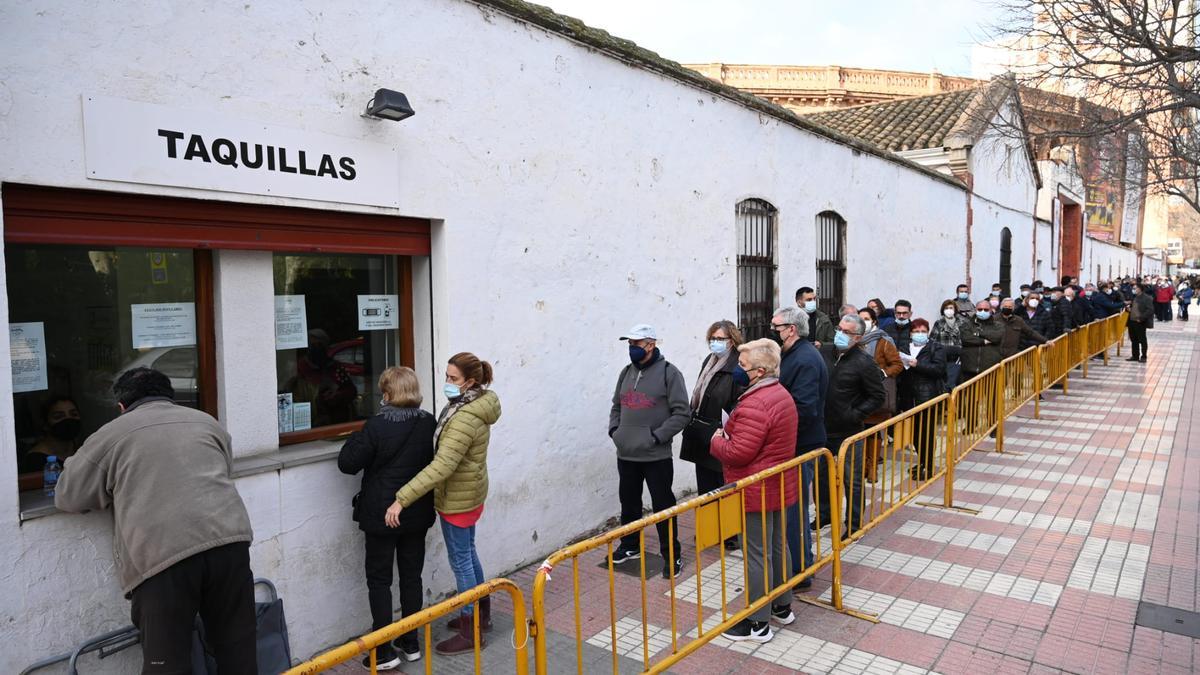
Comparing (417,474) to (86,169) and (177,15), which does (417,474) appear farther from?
(177,15)

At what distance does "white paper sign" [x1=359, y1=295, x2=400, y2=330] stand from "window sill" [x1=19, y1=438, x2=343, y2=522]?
0.75 metres

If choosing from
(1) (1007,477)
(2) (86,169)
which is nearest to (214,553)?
(2) (86,169)

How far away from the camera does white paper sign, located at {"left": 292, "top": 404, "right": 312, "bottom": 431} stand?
443cm

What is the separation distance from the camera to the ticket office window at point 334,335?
4363 millimetres

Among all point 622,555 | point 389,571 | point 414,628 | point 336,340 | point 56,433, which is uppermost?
point 336,340

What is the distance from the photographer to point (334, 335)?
15.2 ft

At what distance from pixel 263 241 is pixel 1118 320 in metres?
20.6

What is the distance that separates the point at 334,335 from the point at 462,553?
5.07 ft

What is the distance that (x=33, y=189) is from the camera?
3193 mm

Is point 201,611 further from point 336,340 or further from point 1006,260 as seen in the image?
point 1006,260

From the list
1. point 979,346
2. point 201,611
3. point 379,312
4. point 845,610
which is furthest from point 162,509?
point 979,346

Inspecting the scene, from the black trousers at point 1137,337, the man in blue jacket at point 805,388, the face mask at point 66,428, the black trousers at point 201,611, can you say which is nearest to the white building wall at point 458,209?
the face mask at point 66,428

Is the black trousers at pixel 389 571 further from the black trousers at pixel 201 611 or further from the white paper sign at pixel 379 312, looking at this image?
the white paper sign at pixel 379 312

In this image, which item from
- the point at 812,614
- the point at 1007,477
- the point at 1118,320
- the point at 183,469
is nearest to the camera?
the point at 183,469
